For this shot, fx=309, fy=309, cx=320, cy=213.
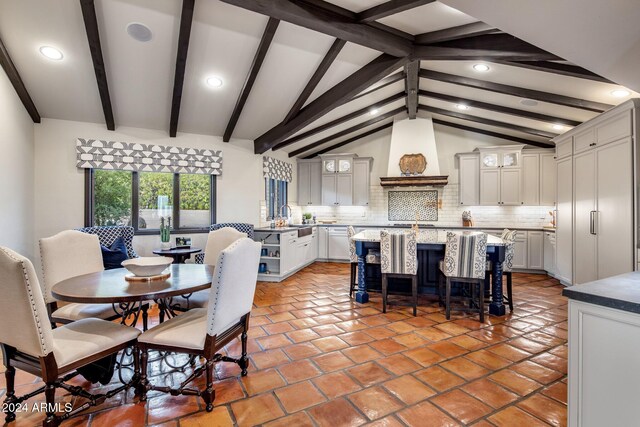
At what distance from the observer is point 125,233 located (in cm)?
445

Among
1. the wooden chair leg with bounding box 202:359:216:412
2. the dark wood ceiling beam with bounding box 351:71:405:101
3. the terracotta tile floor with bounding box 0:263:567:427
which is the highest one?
the dark wood ceiling beam with bounding box 351:71:405:101

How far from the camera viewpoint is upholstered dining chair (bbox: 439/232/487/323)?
332 centimetres

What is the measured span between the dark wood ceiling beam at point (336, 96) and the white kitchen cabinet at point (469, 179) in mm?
3418

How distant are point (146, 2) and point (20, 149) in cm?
248

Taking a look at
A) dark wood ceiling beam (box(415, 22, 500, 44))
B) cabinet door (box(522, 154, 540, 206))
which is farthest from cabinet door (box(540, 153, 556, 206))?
dark wood ceiling beam (box(415, 22, 500, 44))

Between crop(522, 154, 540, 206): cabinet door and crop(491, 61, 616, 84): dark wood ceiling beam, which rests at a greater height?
crop(491, 61, 616, 84): dark wood ceiling beam

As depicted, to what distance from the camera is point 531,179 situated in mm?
5988

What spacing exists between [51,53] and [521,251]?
761cm

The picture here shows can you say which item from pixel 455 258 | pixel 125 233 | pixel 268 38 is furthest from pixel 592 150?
pixel 125 233

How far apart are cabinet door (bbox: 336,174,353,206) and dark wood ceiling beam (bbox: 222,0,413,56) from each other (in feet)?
12.6

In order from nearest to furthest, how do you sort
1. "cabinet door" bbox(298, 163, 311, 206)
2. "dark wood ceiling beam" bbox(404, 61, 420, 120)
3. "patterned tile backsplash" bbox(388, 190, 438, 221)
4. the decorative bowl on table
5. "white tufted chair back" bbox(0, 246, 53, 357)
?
"white tufted chair back" bbox(0, 246, 53, 357) → the decorative bowl on table → "dark wood ceiling beam" bbox(404, 61, 420, 120) → "patterned tile backsplash" bbox(388, 190, 438, 221) → "cabinet door" bbox(298, 163, 311, 206)

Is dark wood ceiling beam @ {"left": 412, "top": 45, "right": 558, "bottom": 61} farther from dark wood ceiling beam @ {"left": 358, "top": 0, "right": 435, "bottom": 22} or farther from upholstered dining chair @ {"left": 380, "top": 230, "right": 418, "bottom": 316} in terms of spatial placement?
upholstered dining chair @ {"left": 380, "top": 230, "right": 418, "bottom": 316}

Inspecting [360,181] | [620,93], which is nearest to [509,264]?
[620,93]

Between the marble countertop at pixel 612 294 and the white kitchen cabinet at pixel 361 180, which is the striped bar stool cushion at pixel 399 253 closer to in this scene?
the marble countertop at pixel 612 294
